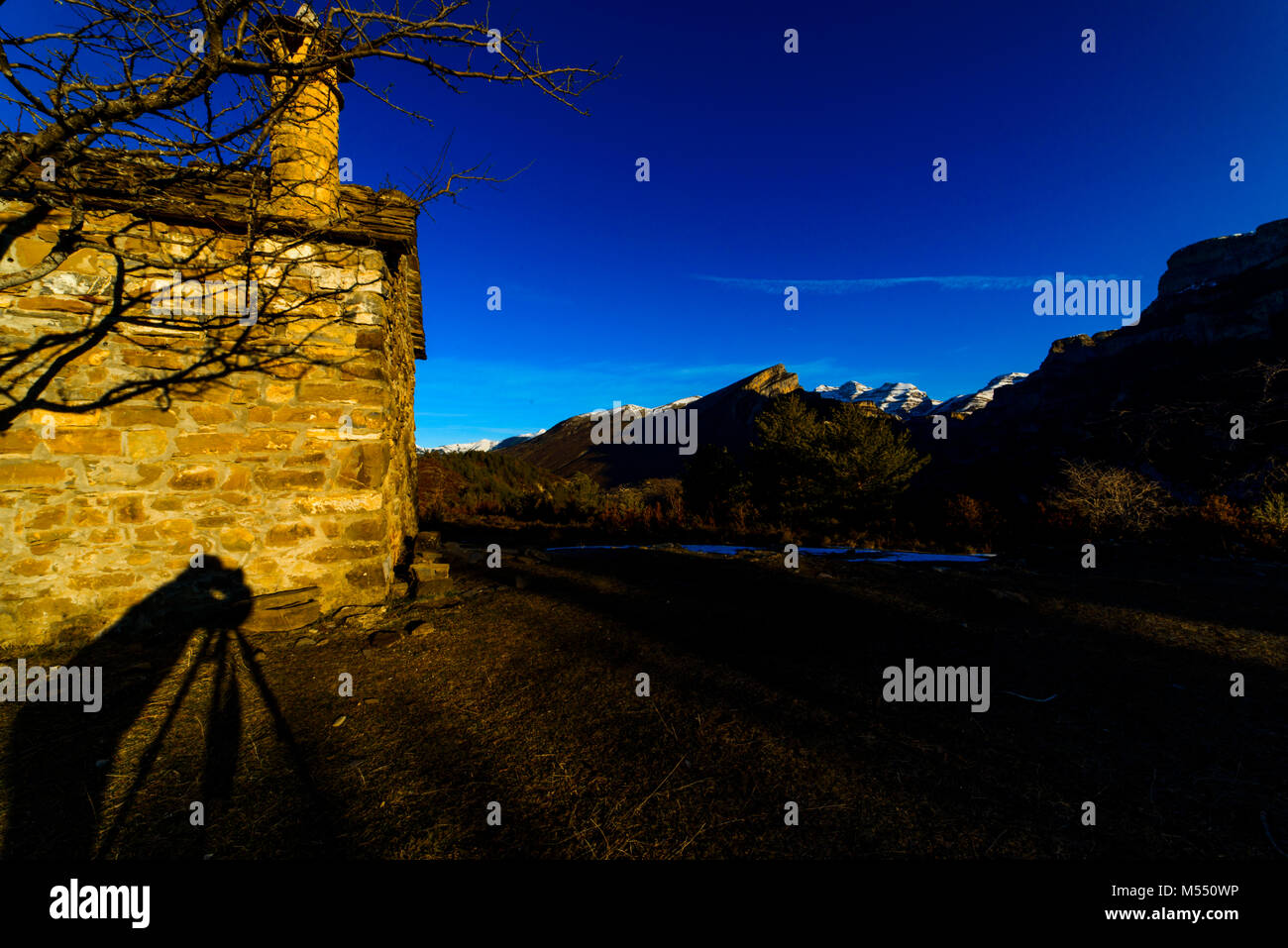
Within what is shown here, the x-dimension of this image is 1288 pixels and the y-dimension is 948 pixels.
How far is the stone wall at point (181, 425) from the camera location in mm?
3783

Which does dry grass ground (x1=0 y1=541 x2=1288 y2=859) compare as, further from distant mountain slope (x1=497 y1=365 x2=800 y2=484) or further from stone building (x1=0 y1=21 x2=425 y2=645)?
distant mountain slope (x1=497 y1=365 x2=800 y2=484)

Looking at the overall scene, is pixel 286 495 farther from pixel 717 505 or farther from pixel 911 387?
pixel 911 387

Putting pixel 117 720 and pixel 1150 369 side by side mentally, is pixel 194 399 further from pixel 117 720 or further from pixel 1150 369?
pixel 1150 369

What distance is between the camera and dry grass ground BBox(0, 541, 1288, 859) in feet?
5.99

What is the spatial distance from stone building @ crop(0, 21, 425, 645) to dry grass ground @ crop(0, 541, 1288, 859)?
670 mm

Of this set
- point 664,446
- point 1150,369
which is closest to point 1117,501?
point 1150,369

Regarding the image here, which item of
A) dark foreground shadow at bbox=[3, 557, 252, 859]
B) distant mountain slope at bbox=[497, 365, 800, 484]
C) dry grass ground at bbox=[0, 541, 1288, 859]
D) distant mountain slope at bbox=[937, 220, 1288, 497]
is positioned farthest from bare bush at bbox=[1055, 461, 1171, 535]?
distant mountain slope at bbox=[497, 365, 800, 484]

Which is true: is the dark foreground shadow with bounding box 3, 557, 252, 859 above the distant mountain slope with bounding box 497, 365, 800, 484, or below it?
below

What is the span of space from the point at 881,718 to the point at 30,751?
443cm

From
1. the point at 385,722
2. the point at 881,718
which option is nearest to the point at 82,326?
the point at 385,722

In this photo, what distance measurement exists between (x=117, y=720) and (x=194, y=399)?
2656mm

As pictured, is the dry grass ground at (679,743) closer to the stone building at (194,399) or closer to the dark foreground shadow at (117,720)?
the dark foreground shadow at (117,720)

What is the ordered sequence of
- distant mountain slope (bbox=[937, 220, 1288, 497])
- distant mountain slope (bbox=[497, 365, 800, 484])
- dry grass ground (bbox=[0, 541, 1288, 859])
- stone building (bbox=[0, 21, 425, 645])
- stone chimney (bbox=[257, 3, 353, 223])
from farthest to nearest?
distant mountain slope (bbox=[497, 365, 800, 484]), distant mountain slope (bbox=[937, 220, 1288, 497]), stone chimney (bbox=[257, 3, 353, 223]), stone building (bbox=[0, 21, 425, 645]), dry grass ground (bbox=[0, 541, 1288, 859])
